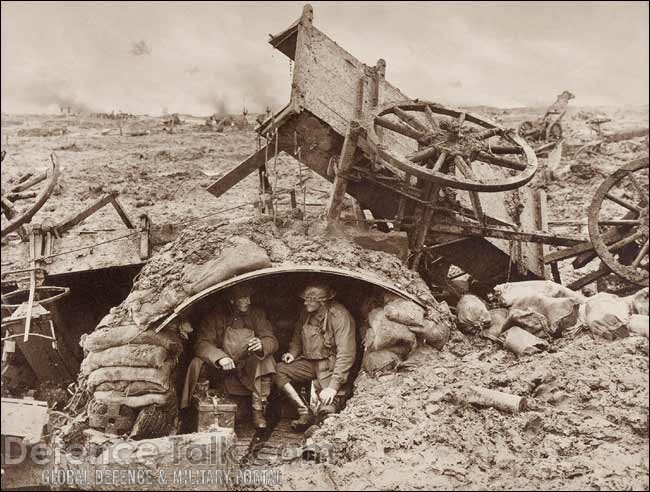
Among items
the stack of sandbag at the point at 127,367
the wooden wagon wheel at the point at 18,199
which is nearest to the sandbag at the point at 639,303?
the stack of sandbag at the point at 127,367

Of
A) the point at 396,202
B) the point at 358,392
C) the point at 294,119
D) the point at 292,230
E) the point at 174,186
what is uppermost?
the point at 174,186

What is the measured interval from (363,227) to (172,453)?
337cm

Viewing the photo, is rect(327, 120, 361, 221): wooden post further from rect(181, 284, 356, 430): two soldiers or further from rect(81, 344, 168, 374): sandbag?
Answer: rect(81, 344, 168, 374): sandbag

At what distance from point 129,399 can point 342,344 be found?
2.12 m

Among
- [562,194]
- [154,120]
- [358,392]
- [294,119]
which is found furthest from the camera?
[154,120]

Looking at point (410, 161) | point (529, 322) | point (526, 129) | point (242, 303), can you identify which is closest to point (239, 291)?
point (242, 303)

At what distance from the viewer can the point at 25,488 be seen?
3.95 metres

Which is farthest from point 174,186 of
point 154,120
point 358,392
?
point 154,120

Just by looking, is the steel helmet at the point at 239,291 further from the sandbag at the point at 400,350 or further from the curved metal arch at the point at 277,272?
the sandbag at the point at 400,350

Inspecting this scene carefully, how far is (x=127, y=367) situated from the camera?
5.19 meters

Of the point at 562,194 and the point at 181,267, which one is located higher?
the point at 562,194

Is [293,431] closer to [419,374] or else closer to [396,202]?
[419,374]

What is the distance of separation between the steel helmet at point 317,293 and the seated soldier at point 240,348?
614 millimetres

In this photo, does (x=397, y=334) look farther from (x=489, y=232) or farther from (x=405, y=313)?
(x=489, y=232)
